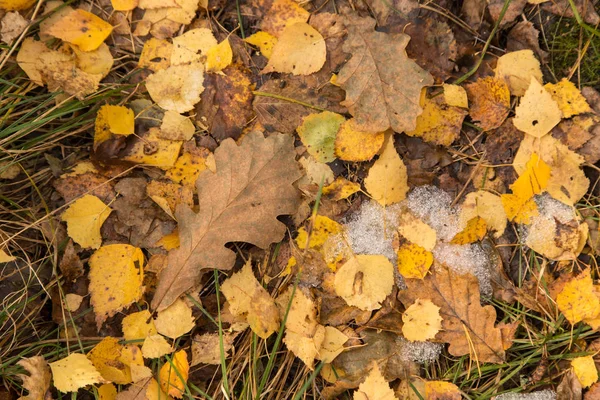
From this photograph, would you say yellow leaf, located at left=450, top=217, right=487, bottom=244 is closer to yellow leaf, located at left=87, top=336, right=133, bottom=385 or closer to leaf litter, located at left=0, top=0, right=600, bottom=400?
leaf litter, located at left=0, top=0, right=600, bottom=400

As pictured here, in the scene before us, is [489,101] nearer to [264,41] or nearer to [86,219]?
[264,41]

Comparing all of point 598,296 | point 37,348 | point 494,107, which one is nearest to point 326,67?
point 494,107

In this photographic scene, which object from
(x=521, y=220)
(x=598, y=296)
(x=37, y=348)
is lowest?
(x=37, y=348)

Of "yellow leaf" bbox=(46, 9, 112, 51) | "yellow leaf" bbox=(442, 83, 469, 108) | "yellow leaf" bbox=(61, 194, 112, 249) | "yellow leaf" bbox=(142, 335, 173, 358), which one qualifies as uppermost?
"yellow leaf" bbox=(46, 9, 112, 51)

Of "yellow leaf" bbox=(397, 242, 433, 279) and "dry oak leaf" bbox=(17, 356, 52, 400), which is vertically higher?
"yellow leaf" bbox=(397, 242, 433, 279)

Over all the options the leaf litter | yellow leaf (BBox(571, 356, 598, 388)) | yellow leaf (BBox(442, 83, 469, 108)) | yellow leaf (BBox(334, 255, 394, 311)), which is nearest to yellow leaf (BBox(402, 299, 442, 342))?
the leaf litter

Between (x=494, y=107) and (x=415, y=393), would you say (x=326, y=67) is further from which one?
(x=415, y=393)

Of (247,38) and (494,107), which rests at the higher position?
(247,38)
